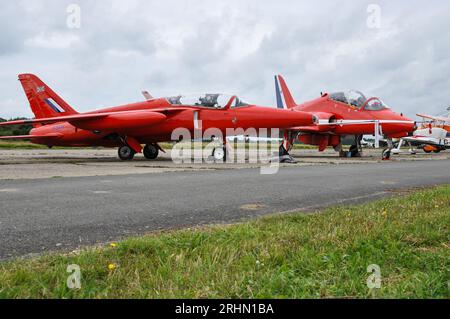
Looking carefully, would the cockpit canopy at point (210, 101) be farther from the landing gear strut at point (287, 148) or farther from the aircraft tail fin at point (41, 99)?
the aircraft tail fin at point (41, 99)

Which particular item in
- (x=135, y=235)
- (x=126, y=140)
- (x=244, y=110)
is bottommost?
(x=135, y=235)

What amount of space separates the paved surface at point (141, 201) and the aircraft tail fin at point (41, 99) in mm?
10086

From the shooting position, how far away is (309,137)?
71.8 feet

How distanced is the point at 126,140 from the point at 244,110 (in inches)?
180

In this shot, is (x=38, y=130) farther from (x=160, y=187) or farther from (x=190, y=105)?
(x=160, y=187)

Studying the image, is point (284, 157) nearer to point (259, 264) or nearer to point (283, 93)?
point (283, 93)

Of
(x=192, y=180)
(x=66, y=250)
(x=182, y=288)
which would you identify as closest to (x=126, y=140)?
(x=192, y=180)

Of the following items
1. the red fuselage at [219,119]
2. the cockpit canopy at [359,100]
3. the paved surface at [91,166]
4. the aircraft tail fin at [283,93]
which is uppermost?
the aircraft tail fin at [283,93]

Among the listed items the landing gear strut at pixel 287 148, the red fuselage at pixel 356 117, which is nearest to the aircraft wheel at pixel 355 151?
the red fuselage at pixel 356 117

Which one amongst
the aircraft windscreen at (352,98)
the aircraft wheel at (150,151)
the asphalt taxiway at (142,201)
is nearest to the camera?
the asphalt taxiway at (142,201)

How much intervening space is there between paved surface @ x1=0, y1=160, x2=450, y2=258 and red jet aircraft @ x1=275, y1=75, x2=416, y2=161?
9.89 m

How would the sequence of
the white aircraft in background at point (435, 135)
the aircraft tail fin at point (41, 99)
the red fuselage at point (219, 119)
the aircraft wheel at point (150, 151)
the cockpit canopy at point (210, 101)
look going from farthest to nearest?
the white aircraft in background at point (435, 135), the aircraft wheel at point (150, 151), the aircraft tail fin at point (41, 99), the cockpit canopy at point (210, 101), the red fuselage at point (219, 119)

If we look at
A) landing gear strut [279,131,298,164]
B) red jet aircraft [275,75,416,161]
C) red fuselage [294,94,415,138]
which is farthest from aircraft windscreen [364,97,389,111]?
landing gear strut [279,131,298,164]

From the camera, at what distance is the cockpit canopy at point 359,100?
19406mm
